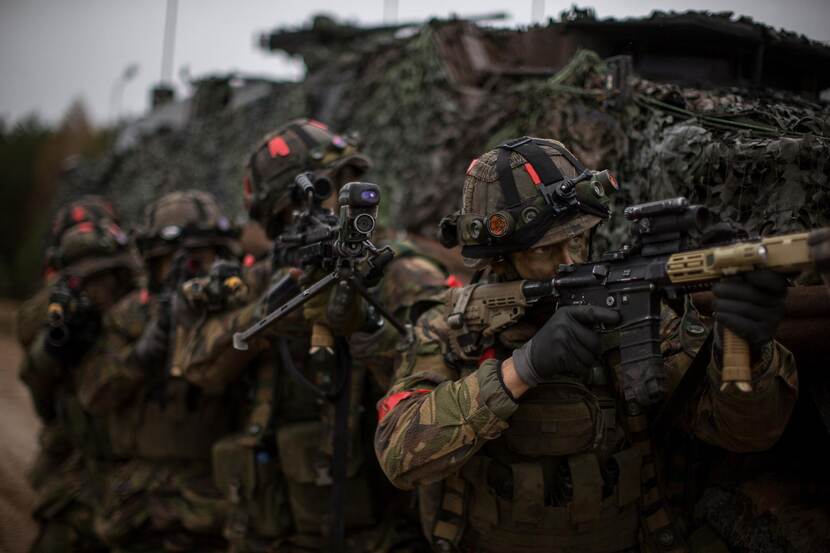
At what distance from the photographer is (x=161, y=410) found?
5.05 metres

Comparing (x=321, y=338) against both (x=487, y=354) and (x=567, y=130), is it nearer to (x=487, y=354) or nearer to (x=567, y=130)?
(x=487, y=354)

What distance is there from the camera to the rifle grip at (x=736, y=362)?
2.08m

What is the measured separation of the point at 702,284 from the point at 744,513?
1.18 meters

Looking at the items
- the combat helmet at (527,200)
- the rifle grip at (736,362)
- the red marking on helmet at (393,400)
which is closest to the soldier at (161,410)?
the red marking on helmet at (393,400)

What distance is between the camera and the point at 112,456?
5.70m

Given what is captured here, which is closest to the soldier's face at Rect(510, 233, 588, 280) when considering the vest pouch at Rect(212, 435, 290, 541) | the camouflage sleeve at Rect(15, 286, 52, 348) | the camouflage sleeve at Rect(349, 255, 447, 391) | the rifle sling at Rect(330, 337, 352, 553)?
the camouflage sleeve at Rect(349, 255, 447, 391)

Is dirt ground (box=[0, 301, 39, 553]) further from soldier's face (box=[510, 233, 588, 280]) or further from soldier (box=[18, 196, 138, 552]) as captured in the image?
soldier's face (box=[510, 233, 588, 280])

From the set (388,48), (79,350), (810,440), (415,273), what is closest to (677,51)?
(415,273)

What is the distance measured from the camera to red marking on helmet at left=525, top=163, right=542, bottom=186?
258 cm

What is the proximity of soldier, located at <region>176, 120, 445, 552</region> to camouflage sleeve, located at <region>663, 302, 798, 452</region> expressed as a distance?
4.36 feet

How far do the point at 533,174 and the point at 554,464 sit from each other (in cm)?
100

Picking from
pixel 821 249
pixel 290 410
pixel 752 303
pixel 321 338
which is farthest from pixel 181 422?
pixel 821 249

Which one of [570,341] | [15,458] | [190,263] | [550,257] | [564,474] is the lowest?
[15,458]

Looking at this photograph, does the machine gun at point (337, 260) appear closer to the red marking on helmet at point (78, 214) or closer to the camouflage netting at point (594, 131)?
the camouflage netting at point (594, 131)
